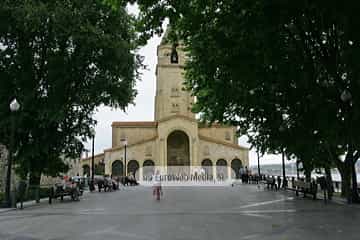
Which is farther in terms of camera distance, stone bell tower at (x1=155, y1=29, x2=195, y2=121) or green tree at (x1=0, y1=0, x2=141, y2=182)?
stone bell tower at (x1=155, y1=29, x2=195, y2=121)

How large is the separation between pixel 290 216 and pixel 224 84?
6772mm

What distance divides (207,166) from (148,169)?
13.2 meters

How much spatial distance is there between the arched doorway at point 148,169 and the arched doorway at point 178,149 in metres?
3.71

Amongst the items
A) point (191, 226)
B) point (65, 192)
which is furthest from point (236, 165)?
point (191, 226)

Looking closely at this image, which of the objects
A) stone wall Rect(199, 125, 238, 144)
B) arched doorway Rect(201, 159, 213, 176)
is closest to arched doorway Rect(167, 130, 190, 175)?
arched doorway Rect(201, 159, 213, 176)

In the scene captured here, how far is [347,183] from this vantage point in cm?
1983

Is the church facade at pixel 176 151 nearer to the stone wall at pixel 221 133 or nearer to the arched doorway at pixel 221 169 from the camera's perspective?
the arched doorway at pixel 221 169

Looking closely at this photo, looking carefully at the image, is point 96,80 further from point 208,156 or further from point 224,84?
point 208,156

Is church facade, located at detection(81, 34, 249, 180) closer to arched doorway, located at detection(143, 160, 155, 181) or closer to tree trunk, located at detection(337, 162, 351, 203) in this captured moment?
arched doorway, located at detection(143, 160, 155, 181)

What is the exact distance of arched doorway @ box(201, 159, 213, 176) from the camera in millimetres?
70438

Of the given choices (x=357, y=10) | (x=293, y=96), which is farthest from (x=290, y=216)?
(x=357, y=10)

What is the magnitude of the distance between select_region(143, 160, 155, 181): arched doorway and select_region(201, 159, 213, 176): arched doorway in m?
9.57

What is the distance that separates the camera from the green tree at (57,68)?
75.1ft

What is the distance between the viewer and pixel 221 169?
70.7 m
